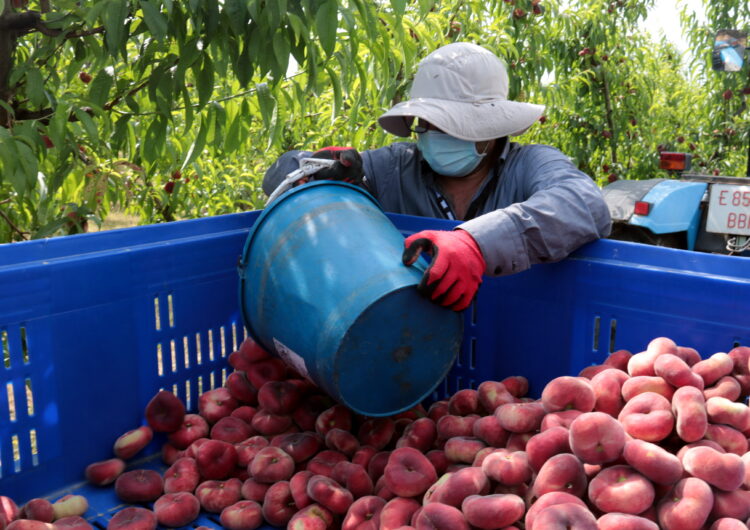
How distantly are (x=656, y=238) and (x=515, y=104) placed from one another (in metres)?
1.46

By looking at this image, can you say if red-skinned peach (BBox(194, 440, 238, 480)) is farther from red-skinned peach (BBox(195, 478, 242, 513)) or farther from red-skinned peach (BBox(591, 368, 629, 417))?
red-skinned peach (BBox(591, 368, 629, 417))

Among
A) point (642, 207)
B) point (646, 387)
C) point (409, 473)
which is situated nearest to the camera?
point (646, 387)

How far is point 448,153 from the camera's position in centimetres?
192

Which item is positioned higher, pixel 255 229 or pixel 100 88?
pixel 100 88

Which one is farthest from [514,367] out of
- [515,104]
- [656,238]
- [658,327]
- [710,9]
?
[710,9]

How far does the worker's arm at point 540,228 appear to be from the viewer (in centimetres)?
145

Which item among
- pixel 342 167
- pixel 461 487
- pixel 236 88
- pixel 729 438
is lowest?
pixel 461 487

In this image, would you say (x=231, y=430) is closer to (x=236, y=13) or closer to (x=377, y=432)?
(x=377, y=432)

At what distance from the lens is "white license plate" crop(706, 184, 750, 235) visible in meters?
2.76

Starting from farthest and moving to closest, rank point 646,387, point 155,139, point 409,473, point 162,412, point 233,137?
1. point 233,137
2. point 155,139
3. point 162,412
4. point 409,473
5. point 646,387

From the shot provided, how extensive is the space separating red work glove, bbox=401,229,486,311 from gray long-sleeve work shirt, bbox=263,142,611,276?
0.15ft

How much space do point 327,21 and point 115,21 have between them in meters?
0.43

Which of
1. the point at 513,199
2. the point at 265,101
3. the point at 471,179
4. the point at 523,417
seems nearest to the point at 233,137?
the point at 265,101

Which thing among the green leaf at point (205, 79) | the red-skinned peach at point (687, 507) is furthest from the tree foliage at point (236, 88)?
the red-skinned peach at point (687, 507)
